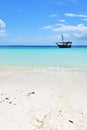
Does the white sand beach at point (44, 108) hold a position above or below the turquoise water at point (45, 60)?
above

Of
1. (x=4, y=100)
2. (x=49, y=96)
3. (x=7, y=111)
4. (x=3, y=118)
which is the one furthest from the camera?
(x=49, y=96)


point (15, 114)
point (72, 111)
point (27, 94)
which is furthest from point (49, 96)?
point (15, 114)

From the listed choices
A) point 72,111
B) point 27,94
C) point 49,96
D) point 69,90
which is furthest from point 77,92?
point 72,111

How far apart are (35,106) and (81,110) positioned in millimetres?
1077

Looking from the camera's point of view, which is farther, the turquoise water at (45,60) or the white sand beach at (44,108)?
the turquoise water at (45,60)

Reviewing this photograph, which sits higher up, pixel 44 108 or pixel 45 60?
pixel 44 108

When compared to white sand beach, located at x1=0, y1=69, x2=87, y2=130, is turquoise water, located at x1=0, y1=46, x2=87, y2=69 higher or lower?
lower

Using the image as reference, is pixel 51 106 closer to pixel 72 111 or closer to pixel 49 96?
pixel 72 111

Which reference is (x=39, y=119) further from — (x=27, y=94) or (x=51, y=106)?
(x=27, y=94)

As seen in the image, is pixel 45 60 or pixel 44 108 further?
pixel 45 60

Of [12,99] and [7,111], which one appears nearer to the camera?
[7,111]

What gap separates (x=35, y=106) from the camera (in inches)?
231

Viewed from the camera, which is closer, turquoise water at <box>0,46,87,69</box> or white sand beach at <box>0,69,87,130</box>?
white sand beach at <box>0,69,87,130</box>

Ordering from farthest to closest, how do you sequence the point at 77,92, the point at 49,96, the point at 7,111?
the point at 77,92 → the point at 49,96 → the point at 7,111
